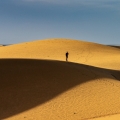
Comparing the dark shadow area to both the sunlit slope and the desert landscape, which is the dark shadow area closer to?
the desert landscape

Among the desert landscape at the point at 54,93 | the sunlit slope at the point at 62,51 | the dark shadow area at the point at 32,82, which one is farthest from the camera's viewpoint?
the sunlit slope at the point at 62,51

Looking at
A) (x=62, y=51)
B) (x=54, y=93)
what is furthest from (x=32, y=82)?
(x=62, y=51)

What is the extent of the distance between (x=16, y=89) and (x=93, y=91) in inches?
136

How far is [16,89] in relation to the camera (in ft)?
41.7

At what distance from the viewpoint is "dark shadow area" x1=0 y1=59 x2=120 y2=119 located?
1140 cm

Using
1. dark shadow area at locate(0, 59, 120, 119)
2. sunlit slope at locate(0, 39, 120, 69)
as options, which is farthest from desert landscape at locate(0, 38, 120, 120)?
sunlit slope at locate(0, 39, 120, 69)

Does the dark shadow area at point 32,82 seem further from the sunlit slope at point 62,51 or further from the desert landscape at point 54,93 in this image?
the sunlit slope at point 62,51

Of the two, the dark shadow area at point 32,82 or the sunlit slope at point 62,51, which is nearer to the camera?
the dark shadow area at point 32,82

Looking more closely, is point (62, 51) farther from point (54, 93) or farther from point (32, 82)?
point (54, 93)

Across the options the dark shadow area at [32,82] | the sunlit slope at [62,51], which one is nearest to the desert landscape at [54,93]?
the dark shadow area at [32,82]

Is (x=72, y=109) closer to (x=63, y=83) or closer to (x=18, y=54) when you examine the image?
(x=63, y=83)

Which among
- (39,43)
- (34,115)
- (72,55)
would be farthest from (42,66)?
(39,43)

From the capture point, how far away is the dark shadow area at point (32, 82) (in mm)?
11398

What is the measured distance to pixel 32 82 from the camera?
45.5 ft
